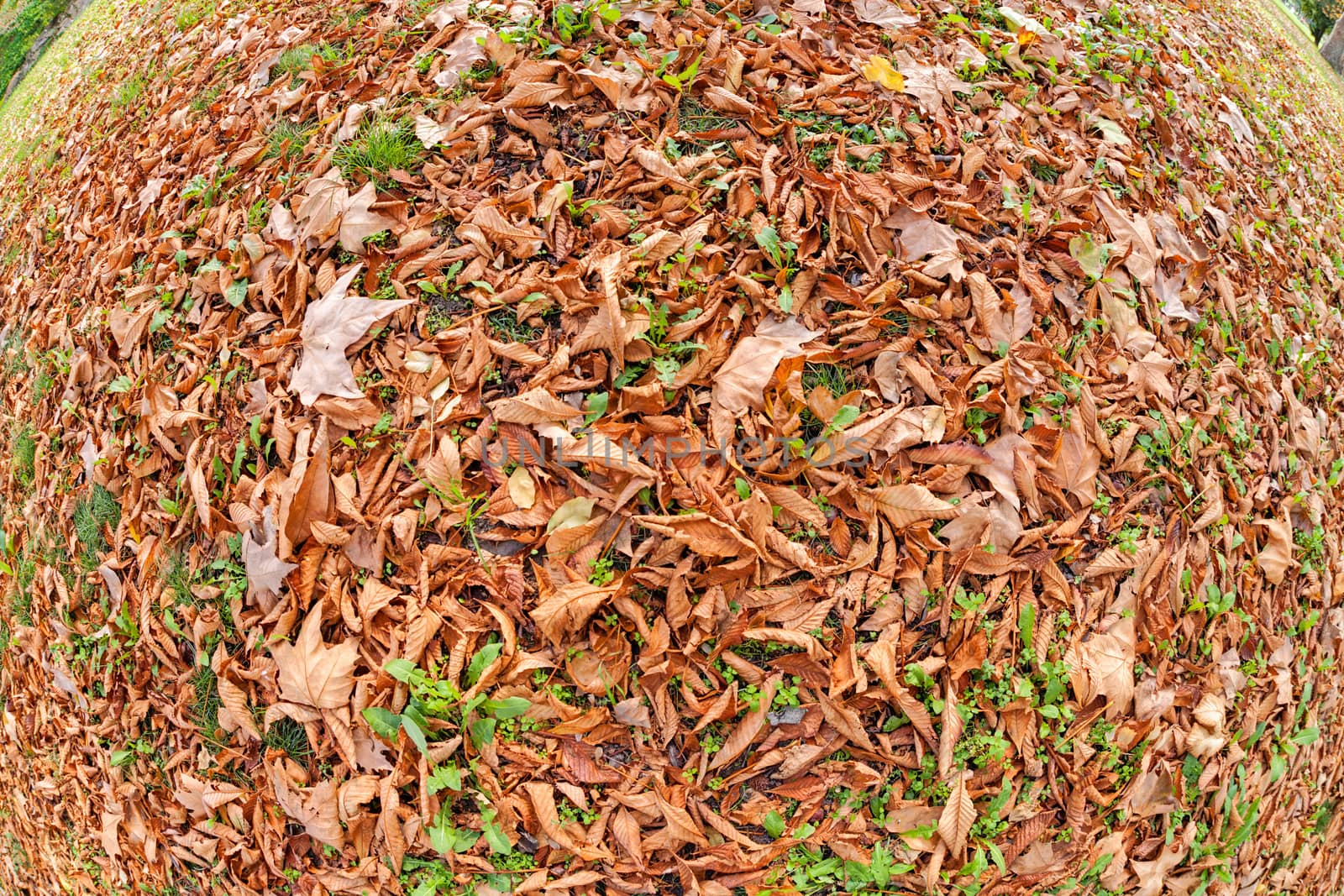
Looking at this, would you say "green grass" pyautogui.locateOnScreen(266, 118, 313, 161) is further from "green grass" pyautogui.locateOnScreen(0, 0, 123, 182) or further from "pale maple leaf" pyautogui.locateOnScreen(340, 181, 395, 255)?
"green grass" pyautogui.locateOnScreen(0, 0, 123, 182)

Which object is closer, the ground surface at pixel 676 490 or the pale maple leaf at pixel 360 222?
the ground surface at pixel 676 490

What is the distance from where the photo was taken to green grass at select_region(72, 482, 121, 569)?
89.4 inches

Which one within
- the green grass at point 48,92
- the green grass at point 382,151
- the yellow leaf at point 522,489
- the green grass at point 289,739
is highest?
the green grass at point 382,151

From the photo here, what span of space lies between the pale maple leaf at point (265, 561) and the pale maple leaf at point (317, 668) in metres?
0.13

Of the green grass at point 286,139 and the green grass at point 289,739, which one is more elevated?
the green grass at point 286,139

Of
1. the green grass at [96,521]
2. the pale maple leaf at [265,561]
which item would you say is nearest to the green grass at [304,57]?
the green grass at [96,521]

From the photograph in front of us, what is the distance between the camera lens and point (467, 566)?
6.19 feet

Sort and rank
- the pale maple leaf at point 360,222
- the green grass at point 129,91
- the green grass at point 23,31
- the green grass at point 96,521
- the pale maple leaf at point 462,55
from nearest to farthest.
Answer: the pale maple leaf at point 360,222 → the green grass at point 96,521 → the pale maple leaf at point 462,55 → the green grass at point 129,91 → the green grass at point 23,31

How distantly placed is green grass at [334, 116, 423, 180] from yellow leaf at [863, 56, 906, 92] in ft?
4.26

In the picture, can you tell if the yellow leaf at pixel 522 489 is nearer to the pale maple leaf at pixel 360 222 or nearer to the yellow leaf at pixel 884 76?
the pale maple leaf at pixel 360 222

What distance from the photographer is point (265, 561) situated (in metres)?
1.94

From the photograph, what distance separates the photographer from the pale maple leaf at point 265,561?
193 centimetres

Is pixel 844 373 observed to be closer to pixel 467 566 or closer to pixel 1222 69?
pixel 467 566

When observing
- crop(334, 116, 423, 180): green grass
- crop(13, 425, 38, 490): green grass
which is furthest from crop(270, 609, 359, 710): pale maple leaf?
crop(13, 425, 38, 490): green grass
